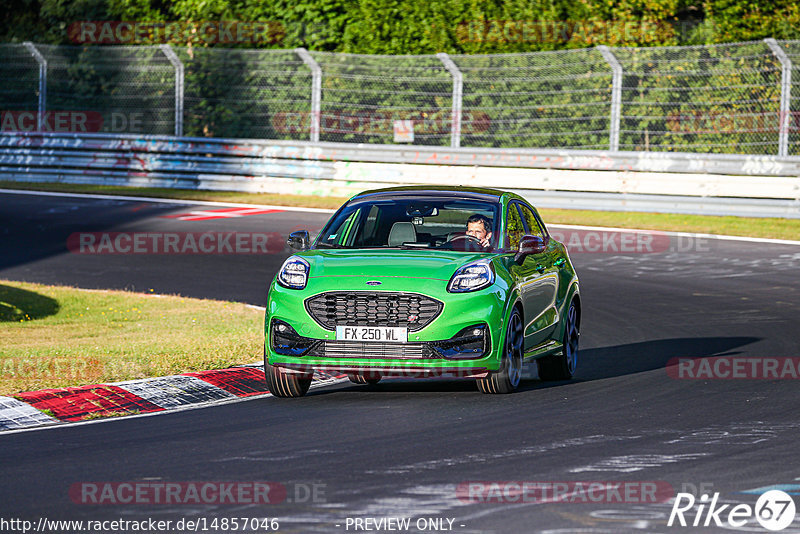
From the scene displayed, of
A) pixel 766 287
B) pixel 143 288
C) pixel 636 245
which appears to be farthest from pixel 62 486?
pixel 636 245

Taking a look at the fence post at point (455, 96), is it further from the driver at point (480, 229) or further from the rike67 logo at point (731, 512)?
the rike67 logo at point (731, 512)

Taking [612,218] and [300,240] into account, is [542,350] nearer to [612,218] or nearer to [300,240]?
[300,240]

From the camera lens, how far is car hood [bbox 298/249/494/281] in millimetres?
9773

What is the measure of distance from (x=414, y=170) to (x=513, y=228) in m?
15.6

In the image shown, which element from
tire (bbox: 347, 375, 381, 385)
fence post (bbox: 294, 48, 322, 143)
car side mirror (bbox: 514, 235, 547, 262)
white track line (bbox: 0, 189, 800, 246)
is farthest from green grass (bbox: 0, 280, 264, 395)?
fence post (bbox: 294, 48, 322, 143)

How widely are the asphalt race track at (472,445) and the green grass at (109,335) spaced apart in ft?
4.39

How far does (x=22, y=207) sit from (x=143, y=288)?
9.51m

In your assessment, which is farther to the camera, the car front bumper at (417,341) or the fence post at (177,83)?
the fence post at (177,83)

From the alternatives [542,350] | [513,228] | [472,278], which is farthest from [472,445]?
[513,228]

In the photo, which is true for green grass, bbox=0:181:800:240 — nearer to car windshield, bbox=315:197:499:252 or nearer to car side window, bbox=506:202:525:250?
car side window, bbox=506:202:525:250

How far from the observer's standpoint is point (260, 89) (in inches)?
1146

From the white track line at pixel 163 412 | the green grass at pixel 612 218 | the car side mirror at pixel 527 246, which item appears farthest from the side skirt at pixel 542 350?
the green grass at pixel 612 218

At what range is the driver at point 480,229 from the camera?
10.8m

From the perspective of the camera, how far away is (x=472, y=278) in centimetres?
981
